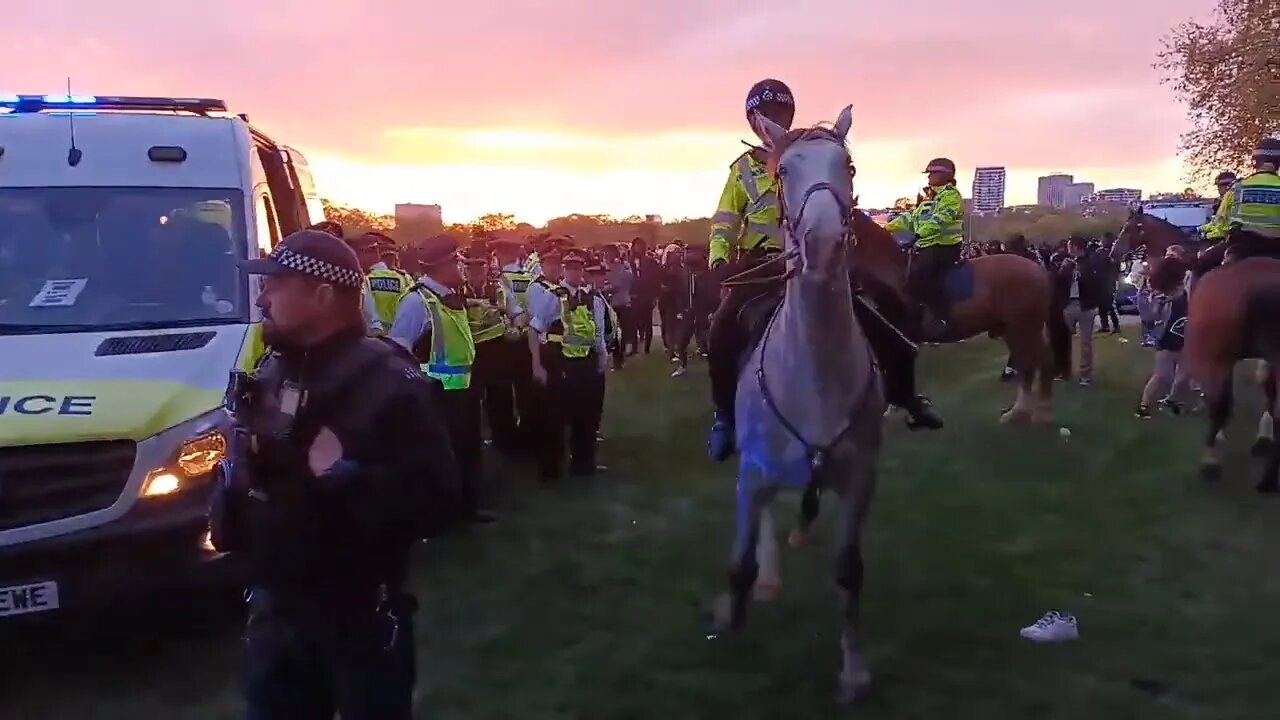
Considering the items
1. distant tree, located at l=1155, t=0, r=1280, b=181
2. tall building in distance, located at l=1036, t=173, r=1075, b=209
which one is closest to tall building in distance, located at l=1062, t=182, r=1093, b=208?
tall building in distance, located at l=1036, t=173, r=1075, b=209

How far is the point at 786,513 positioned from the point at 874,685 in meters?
3.84

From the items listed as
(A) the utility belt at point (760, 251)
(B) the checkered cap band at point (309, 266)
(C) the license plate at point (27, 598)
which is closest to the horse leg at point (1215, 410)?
(A) the utility belt at point (760, 251)

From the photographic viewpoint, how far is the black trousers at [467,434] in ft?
28.5

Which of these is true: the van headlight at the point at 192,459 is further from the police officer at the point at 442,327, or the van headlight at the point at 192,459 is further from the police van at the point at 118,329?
the police officer at the point at 442,327

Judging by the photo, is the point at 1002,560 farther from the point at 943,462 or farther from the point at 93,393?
the point at 93,393

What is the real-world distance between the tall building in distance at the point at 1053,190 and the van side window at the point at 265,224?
8323 cm

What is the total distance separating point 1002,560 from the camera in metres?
7.75

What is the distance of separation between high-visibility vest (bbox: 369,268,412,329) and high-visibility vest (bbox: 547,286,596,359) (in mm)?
1813

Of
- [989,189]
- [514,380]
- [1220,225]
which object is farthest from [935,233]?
[989,189]

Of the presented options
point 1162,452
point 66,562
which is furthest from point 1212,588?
point 66,562

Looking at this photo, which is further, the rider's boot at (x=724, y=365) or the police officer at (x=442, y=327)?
the police officer at (x=442, y=327)

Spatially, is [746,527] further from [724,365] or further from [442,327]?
[442,327]

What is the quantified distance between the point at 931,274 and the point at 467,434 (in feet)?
22.2

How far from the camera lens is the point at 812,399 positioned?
5449 millimetres
